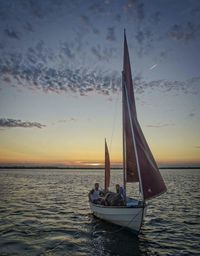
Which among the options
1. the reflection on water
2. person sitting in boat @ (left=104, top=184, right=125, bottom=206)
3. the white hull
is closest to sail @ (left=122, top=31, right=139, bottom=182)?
person sitting in boat @ (left=104, top=184, right=125, bottom=206)

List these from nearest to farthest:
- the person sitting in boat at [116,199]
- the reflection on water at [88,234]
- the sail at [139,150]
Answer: the reflection on water at [88,234]
the sail at [139,150]
the person sitting in boat at [116,199]

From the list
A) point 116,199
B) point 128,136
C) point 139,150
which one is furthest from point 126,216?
point 128,136

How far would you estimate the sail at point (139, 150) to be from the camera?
1694 cm

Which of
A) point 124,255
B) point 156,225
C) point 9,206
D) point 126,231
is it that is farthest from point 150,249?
point 9,206

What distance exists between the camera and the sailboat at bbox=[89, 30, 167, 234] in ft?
55.7

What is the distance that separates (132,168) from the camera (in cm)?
1908

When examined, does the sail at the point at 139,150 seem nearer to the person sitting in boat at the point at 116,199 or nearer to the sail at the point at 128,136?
the sail at the point at 128,136

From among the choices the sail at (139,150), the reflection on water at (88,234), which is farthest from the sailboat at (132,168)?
the reflection on water at (88,234)

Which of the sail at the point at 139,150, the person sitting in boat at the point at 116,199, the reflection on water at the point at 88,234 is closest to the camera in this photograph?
the reflection on water at the point at 88,234

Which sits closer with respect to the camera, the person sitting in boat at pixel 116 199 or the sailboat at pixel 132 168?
the sailboat at pixel 132 168

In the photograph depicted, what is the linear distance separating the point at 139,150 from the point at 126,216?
14.9 ft

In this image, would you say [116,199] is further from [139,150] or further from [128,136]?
[128,136]

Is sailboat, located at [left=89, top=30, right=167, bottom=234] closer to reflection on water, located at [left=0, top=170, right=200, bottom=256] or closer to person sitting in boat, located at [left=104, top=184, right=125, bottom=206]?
person sitting in boat, located at [left=104, top=184, right=125, bottom=206]

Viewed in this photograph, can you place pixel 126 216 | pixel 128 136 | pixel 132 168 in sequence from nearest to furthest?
pixel 126 216, pixel 132 168, pixel 128 136
